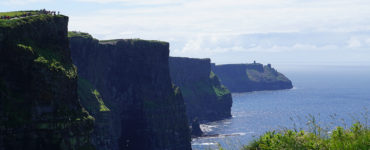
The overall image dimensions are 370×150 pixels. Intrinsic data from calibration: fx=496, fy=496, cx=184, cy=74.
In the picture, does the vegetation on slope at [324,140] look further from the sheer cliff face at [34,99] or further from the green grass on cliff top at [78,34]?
the green grass on cliff top at [78,34]

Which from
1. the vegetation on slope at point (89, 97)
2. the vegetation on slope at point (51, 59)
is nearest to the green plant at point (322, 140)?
the vegetation on slope at point (51, 59)

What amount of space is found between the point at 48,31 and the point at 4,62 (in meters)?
14.0

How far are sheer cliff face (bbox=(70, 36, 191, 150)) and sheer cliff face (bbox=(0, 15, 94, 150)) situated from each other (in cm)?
9552

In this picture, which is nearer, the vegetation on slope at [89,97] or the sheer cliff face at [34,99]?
the sheer cliff face at [34,99]

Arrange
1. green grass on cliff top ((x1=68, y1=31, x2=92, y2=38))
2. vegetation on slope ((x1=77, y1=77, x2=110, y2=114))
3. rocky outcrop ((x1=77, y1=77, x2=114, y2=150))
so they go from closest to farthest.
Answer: rocky outcrop ((x1=77, y1=77, x2=114, y2=150)), vegetation on slope ((x1=77, y1=77, x2=110, y2=114)), green grass on cliff top ((x1=68, y1=31, x2=92, y2=38))

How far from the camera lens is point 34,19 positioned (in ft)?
279

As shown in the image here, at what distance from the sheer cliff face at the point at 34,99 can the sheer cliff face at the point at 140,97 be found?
313 ft

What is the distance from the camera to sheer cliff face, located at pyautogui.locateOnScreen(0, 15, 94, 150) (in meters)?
72.8

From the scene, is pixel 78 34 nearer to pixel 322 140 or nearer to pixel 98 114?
pixel 98 114

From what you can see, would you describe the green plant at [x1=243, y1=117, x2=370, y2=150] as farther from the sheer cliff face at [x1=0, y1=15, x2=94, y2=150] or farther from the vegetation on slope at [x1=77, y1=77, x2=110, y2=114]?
the vegetation on slope at [x1=77, y1=77, x2=110, y2=114]

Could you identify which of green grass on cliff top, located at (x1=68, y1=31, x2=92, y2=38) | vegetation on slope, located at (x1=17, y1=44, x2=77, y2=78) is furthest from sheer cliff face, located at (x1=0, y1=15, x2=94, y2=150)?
green grass on cliff top, located at (x1=68, y1=31, x2=92, y2=38)

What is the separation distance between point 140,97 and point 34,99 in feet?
378

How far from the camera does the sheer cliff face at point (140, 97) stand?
184125mm

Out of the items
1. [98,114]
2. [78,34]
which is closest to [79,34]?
[78,34]
